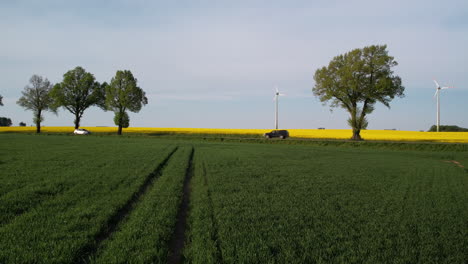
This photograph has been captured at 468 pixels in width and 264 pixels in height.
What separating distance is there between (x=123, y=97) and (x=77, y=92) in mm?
13736

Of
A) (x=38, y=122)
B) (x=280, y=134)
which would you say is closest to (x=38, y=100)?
(x=38, y=122)

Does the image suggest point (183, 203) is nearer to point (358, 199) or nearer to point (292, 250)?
point (292, 250)

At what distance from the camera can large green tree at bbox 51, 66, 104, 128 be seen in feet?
247

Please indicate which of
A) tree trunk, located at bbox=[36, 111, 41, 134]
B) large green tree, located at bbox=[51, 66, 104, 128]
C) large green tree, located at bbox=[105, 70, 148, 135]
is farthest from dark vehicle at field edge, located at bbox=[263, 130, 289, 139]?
tree trunk, located at bbox=[36, 111, 41, 134]

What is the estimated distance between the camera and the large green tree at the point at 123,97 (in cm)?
7369

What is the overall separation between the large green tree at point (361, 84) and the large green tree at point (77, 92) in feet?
189

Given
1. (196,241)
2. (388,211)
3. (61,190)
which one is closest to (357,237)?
(388,211)

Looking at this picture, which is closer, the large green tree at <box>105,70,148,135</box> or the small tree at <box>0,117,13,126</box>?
the large green tree at <box>105,70,148,135</box>

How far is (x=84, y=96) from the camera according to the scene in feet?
257

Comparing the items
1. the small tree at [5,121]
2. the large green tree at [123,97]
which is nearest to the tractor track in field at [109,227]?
the large green tree at [123,97]

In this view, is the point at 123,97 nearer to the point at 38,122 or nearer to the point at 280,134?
the point at 38,122

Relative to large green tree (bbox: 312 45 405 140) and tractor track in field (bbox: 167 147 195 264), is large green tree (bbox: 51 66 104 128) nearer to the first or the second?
large green tree (bbox: 312 45 405 140)

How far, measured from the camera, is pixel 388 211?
930cm

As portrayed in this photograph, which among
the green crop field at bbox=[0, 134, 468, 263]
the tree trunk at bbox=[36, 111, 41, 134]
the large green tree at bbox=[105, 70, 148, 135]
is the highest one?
the large green tree at bbox=[105, 70, 148, 135]
